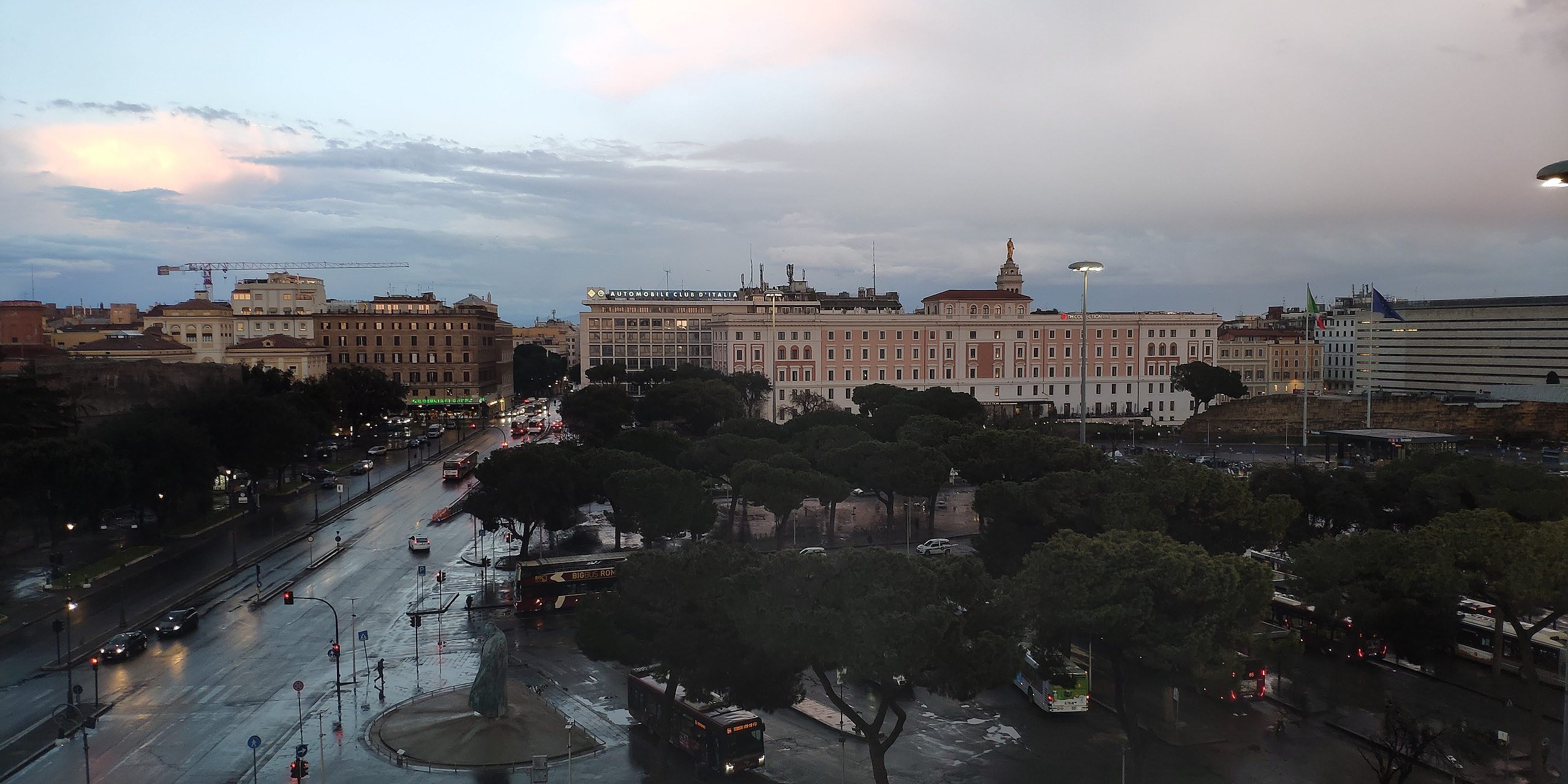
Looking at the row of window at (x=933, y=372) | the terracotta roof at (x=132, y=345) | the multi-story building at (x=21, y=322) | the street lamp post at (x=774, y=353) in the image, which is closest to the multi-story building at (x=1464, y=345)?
the row of window at (x=933, y=372)

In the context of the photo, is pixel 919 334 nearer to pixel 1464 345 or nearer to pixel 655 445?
pixel 655 445

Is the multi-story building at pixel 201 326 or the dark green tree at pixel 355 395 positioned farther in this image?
the multi-story building at pixel 201 326

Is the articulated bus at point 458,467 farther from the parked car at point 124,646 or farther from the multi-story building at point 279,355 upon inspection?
the parked car at point 124,646

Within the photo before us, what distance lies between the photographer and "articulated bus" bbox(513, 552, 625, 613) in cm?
2994

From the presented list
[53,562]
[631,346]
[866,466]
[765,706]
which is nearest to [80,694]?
[53,562]

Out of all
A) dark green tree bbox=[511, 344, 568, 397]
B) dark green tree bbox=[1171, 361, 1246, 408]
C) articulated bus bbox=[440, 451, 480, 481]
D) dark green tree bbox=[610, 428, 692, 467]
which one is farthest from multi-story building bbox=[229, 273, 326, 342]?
dark green tree bbox=[1171, 361, 1246, 408]

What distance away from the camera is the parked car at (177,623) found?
2794 centimetres

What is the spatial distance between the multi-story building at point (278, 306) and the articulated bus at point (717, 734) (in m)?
84.3

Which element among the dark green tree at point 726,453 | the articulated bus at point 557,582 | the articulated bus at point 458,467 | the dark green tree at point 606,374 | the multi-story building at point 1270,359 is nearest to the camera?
the articulated bus at point 557,582

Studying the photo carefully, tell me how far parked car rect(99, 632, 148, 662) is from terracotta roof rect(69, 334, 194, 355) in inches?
1955

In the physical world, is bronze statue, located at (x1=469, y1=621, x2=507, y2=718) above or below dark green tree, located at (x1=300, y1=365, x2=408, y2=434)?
below

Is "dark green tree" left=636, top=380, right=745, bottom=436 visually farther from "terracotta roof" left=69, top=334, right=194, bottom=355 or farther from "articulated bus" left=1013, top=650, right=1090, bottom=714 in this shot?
"articulated bus" left=1013, top=650, right=1090, bottom=714

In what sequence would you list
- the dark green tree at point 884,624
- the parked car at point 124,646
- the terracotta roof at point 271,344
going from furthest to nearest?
1. the terracotta roof at point 271,344
2. the parked car at point 124,646
3. the dark green tree at point 884,624

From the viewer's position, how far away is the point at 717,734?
60.8 feet
